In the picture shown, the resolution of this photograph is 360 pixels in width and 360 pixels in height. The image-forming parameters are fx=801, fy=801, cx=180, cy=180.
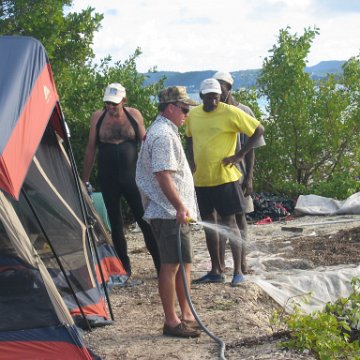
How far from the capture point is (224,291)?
6.38 meters

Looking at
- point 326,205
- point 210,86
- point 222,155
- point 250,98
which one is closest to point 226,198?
point 222,155

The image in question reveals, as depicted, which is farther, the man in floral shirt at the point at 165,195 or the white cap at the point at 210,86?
the white cap at the point at 210,86

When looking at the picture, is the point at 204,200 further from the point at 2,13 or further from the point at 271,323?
the point at 2,13

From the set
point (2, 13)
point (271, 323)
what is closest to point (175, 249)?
point (271, 323)

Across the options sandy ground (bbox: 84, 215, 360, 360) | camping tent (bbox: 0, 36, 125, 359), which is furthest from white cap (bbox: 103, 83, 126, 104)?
sandy ground (bbox: 84, 215, 360, 360)

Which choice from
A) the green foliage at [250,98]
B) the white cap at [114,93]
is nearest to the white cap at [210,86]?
the white cap at [114,93]

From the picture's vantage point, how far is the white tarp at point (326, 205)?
10.5m

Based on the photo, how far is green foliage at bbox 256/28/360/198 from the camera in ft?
39.2

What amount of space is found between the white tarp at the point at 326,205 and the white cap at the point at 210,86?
4.65m

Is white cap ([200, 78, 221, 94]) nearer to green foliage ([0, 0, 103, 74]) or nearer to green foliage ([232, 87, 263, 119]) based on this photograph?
green foliage ([0, 0, 103, 74])

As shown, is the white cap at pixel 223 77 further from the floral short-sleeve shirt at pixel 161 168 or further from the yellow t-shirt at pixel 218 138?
the floral short-sleeve shirt at pixel 161 168

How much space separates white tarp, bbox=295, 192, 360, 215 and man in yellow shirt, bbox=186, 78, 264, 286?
13.8 ft

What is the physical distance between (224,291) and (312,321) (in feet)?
5.15

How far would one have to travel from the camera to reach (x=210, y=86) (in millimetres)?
6414
